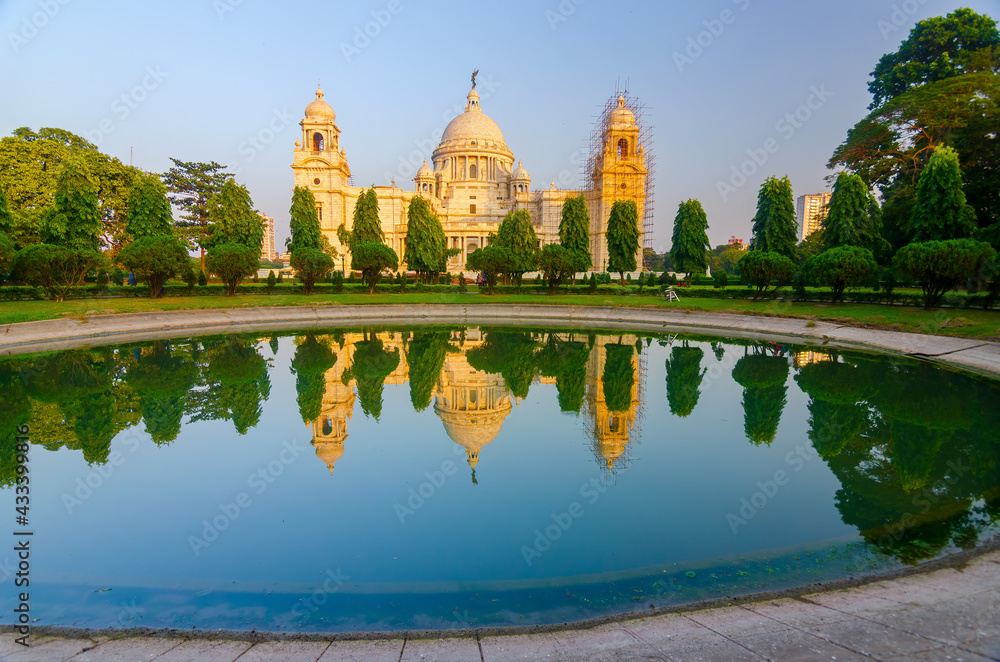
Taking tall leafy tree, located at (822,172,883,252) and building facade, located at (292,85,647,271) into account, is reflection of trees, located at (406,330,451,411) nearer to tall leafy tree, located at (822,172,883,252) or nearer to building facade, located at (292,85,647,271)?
tall leafy tree, located at (822,172,883,252)

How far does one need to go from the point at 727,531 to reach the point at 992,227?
25.9m

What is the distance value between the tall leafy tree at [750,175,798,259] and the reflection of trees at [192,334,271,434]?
3410cm

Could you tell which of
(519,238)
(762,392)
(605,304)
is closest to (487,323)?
(605,304)

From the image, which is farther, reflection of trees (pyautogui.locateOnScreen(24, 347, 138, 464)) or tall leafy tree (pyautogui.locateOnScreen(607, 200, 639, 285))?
tall leafy tree (pyautogui.locateOnScreen(607, 200, 639, 285))

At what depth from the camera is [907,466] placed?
26.1 feet

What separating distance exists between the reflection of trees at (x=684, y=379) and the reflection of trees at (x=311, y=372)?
300 inches

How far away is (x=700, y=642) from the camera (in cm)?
390

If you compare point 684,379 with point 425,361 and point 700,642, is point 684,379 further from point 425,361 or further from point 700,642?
point 700,642

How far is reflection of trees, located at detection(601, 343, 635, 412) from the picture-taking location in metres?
11.8

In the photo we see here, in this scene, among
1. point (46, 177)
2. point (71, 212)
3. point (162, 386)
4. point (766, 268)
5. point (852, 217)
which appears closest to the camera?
point (162, 386)

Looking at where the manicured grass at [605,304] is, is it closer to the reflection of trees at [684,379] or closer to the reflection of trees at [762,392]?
the reflection of trees at [762,392]

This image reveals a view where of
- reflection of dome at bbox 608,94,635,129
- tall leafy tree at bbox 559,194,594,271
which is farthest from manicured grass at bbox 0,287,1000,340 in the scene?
reflection of dome at bbox 608,94,635,129

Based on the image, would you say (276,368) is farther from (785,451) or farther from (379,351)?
(785,451)

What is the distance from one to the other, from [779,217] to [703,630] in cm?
3930
